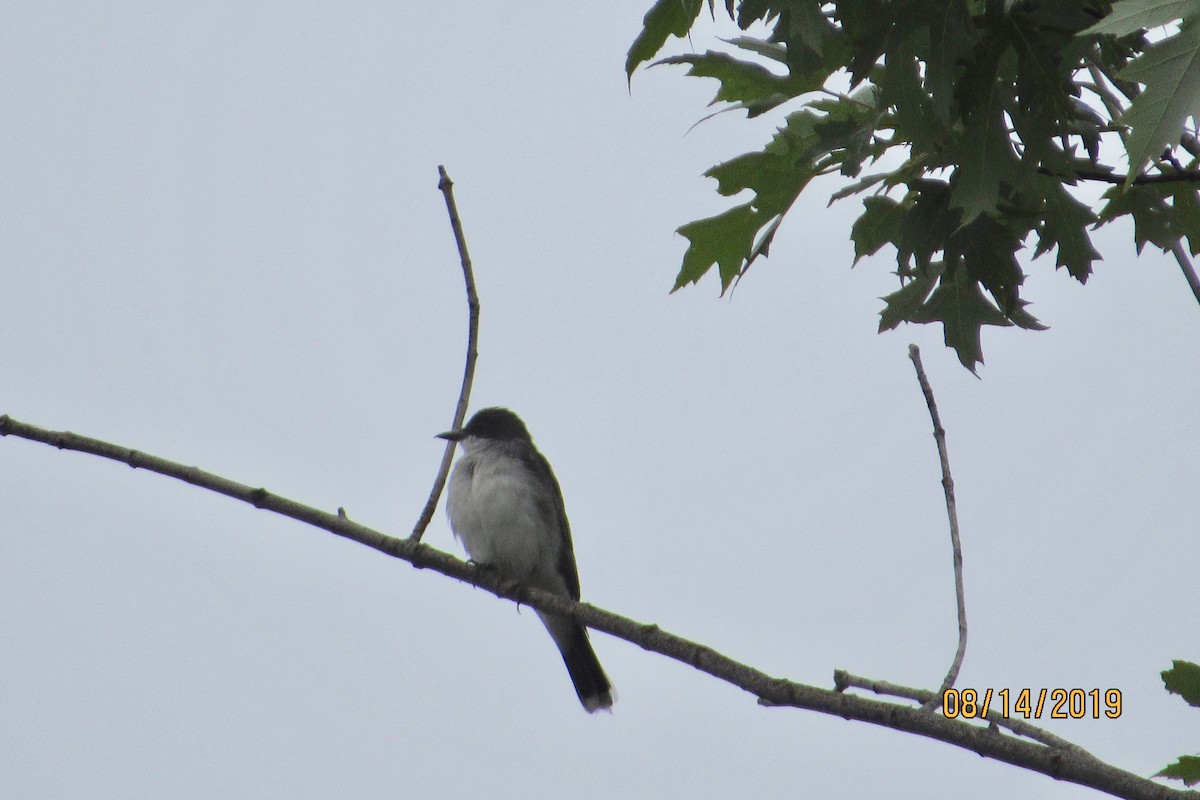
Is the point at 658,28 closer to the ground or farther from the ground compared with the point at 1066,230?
farther from the ground

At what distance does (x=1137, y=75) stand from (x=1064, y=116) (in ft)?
3.11

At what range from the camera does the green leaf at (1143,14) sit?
238 cm

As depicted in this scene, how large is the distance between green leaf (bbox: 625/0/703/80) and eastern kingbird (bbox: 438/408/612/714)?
450cm

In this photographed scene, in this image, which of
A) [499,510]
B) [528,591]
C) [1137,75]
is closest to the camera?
[1137,75]

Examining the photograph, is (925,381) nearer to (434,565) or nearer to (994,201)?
(994,201)

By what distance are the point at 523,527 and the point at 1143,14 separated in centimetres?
568

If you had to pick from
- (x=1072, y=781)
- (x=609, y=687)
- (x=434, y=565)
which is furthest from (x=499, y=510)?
(x=1072, y=781)

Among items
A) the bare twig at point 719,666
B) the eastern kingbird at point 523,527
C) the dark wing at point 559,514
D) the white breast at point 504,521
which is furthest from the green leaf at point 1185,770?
the dark wing at point 559,514

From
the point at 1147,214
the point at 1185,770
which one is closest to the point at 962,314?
the point at 1147,214

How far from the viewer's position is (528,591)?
4461 millimetres

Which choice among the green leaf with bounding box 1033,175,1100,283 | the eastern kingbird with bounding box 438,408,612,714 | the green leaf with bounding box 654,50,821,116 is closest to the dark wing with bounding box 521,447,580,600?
the eastern kingbird with bounding box 438,408,612,714

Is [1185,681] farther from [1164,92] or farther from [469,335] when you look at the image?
[469,335]

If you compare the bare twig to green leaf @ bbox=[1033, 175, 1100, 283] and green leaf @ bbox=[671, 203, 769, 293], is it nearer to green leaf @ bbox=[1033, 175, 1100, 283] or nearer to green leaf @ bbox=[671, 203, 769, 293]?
green leaf @ bbox=[671, 203, 769, 293]

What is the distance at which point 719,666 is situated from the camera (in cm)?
310
